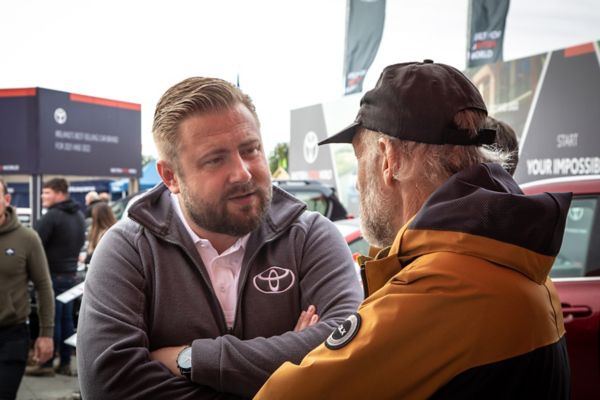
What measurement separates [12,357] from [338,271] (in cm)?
275

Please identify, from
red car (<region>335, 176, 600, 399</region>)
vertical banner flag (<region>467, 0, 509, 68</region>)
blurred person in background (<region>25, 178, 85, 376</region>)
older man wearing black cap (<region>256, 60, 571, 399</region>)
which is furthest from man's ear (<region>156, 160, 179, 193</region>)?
vertical banner flag (<region>467, 0, 509, 68</region>)

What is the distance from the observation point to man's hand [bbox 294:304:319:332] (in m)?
2.00

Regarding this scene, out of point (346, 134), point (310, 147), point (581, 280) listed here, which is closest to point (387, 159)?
point (346, 134)

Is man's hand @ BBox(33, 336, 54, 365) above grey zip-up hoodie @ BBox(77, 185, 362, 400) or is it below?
below

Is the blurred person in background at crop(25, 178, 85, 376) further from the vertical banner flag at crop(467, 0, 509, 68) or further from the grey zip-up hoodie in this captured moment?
the vertical banner flag at crop(467, 0, 509, 68)

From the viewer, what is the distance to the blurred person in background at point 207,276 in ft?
6.05

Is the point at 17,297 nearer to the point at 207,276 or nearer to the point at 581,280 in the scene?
the point at 207,276

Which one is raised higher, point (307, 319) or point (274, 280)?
point (274, 280)

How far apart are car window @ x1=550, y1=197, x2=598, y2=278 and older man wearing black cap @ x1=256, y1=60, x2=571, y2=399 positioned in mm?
2904

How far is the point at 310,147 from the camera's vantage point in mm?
13992

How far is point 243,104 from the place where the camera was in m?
2.15

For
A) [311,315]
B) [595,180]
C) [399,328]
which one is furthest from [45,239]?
[399,328]

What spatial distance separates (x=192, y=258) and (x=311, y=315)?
0.39 metres

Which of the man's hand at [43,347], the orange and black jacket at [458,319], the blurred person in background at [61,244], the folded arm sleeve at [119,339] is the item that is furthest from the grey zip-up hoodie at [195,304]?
the blurred person in background at [61,244]
